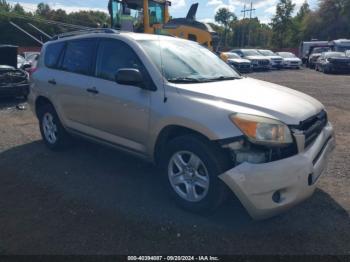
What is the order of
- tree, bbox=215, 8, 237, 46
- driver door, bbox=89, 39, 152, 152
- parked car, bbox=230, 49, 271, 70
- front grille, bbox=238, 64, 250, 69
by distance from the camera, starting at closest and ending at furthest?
1. driver door, bbox=89, 39, 152, 152
2. front grille, bbox=238, 64, 250, 69
3. parked car, bbox=230, 49, 271, 70
4. tree, bbox=215, 8, 237, 46

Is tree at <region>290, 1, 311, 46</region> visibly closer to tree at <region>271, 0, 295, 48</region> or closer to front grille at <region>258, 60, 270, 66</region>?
tree at <region>271, 0, 295, 48</region>

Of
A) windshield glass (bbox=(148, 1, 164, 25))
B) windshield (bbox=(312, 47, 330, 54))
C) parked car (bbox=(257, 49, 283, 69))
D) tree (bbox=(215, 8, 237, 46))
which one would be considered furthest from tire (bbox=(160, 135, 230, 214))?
tree (bbox=(215, 8, 237, 46))

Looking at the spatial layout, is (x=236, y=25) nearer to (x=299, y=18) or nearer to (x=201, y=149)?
(x=299, y=18)

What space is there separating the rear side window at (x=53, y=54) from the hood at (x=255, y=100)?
2636mm

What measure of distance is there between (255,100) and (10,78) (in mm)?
8720

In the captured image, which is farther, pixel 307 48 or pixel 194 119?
pixel 307 48

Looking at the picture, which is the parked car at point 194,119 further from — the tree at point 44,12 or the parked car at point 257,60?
the tree at point 44,12

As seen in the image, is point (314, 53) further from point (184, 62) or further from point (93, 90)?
point (93, 90)

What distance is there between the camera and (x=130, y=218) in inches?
142

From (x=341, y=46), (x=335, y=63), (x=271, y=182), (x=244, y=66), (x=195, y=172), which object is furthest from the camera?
(x=341, y=46)

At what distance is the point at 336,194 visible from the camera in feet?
13.5

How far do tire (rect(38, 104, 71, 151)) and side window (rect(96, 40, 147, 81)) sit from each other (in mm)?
1444

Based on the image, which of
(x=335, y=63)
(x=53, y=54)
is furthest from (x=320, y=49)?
(x=53, y=54)

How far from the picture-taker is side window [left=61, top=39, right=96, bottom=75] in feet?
15.8
